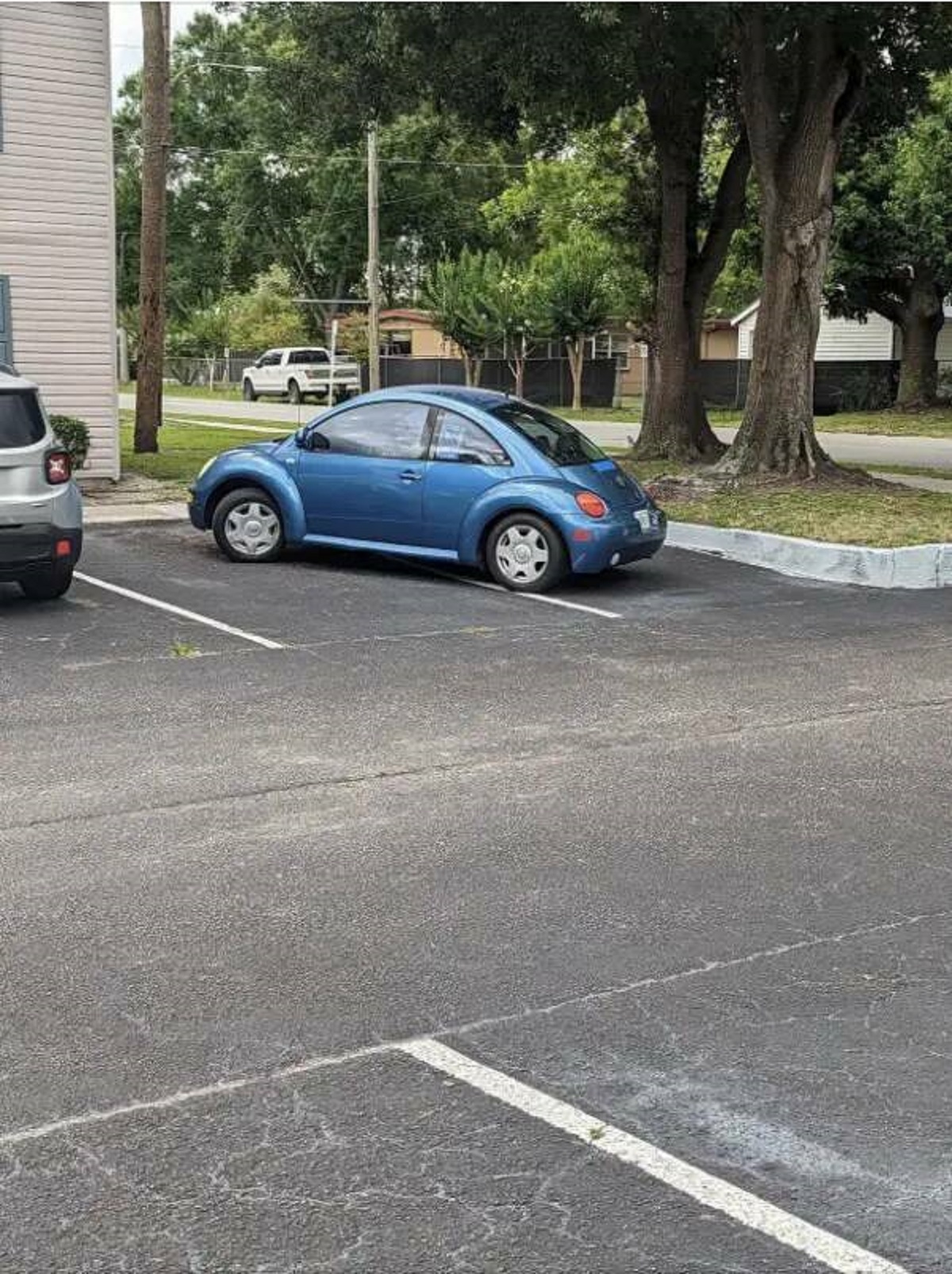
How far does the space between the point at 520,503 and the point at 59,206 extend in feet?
29.5

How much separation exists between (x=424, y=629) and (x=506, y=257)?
5549cm

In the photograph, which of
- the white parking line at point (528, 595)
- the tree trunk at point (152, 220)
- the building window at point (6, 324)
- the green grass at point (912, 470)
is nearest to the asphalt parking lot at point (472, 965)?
the white parking line at point (528, 595)

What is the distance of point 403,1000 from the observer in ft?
14.4

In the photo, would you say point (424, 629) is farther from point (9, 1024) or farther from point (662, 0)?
point (662, 0)

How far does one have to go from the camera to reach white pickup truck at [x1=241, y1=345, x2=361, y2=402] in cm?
4912

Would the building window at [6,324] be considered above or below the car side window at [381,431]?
above

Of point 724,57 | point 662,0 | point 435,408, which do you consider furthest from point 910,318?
point 435,408

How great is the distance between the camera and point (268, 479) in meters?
12.4

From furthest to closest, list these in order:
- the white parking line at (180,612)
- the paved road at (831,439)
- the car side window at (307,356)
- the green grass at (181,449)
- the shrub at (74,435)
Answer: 1. the car side window at (307,356)
2. the paved road at (831,439)
3. the green grass at (181,449)
4. the shrub at (74,435)
5. the white parking line at (180,612)

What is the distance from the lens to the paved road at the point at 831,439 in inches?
1012

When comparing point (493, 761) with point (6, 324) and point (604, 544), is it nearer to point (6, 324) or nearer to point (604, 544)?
point (604, 544)

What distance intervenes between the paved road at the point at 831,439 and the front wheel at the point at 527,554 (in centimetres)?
1360

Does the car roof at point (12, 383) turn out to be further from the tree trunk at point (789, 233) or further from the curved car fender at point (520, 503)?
the tree trunk at point (789, 233)

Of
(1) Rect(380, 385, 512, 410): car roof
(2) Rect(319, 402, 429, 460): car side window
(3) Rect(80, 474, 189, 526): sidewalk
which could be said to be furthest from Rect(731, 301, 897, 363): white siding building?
(2) Rect(319, 402, 429, 460): car side window
